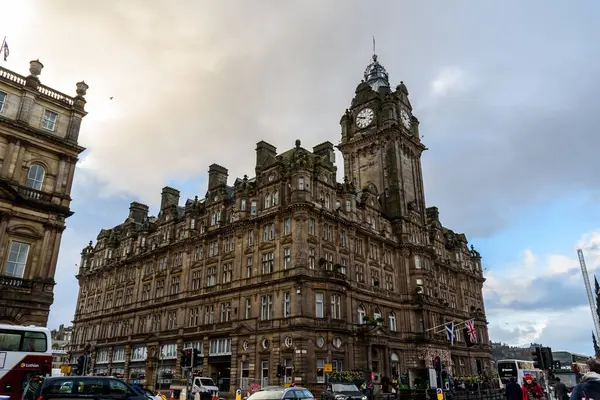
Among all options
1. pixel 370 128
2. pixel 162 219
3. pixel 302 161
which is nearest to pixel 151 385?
pixel 162 219

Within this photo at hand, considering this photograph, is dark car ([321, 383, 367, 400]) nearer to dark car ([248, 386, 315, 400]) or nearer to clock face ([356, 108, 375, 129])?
dark car ([248, 386, 315, 400])

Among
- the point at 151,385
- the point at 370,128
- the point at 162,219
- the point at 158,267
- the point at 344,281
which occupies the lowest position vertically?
the point at 151,385

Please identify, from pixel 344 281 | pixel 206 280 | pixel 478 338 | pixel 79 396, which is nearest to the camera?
pixel 79 396

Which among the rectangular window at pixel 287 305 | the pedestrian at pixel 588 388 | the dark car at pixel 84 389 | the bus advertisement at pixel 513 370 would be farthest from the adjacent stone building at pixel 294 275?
the pedestrian at pixel 588 388

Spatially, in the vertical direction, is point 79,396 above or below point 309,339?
below

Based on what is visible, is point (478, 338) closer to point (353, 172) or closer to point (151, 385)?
point (353, 172)

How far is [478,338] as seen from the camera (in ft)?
231

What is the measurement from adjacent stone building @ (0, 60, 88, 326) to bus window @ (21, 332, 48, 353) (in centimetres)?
895

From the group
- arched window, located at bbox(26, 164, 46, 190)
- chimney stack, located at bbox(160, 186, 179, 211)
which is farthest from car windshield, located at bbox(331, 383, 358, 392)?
chimney stack, located at bbox(160, 186, 179, 211)

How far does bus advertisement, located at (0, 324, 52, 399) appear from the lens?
63.0ft

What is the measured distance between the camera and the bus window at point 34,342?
20406 mm

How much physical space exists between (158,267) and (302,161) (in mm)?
25933

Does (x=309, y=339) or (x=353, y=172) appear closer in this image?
(x=309, y=339)

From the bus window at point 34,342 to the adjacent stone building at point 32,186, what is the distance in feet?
29.4
